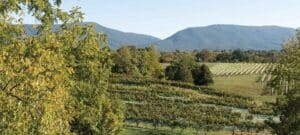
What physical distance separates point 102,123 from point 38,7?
17421mm

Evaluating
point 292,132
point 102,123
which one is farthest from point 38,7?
point 292,132

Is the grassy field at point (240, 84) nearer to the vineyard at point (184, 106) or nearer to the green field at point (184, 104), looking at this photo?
the green field at point (184, 104)

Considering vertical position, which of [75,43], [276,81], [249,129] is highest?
[75,43]

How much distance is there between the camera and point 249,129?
210ft

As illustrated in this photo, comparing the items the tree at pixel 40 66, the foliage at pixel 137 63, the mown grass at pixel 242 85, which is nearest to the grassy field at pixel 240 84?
the mown grass at pixel 242 85

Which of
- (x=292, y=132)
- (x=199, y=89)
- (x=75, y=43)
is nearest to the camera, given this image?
(x=75, y=43)

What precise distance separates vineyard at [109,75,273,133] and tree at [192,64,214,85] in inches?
412

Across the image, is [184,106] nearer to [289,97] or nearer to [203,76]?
[203,76]

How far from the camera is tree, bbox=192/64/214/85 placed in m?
116

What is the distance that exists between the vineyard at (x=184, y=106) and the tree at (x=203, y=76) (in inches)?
412

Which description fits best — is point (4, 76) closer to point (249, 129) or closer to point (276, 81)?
point (276, 81)

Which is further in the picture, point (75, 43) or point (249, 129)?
point (249, 129)

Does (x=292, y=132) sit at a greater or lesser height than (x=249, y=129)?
greater

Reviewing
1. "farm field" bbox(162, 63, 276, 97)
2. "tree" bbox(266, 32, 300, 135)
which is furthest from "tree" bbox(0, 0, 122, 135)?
"farm field" bbox(162, 63, 276, 97)
